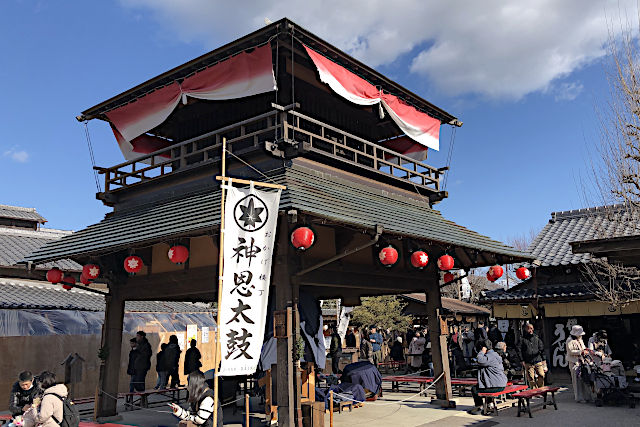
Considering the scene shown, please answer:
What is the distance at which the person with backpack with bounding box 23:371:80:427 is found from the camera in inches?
259

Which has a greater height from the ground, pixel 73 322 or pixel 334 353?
pixel 73 322

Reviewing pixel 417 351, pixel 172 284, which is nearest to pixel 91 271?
pixel 172 284

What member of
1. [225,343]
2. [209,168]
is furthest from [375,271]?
[225,343]

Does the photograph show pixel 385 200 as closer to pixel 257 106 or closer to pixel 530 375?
pixel 257 106

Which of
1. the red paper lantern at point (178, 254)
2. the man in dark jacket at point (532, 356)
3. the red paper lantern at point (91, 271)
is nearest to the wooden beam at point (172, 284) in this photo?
the red paper lantern at point (91, 271)

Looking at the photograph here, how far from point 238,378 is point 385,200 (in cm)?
646

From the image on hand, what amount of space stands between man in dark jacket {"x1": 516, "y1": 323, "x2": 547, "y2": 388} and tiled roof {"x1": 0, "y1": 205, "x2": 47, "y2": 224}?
2852 centimetres

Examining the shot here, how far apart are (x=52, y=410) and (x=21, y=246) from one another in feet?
56.8

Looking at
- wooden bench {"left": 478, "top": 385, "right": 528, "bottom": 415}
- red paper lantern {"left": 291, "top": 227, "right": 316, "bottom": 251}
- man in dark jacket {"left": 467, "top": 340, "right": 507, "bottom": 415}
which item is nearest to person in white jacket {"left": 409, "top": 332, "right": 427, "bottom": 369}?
wooden bench {"left": 478, "top": 385, "right": 528, "bottom": 415}

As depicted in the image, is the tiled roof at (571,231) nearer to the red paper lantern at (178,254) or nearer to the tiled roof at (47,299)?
the red paper lantern at (178,254)

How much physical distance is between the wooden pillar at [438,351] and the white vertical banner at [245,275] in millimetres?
6894

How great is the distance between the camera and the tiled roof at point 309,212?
8.79 meters

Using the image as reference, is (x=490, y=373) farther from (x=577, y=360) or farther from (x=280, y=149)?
(x=280, y=149)

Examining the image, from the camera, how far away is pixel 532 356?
13281 mm
